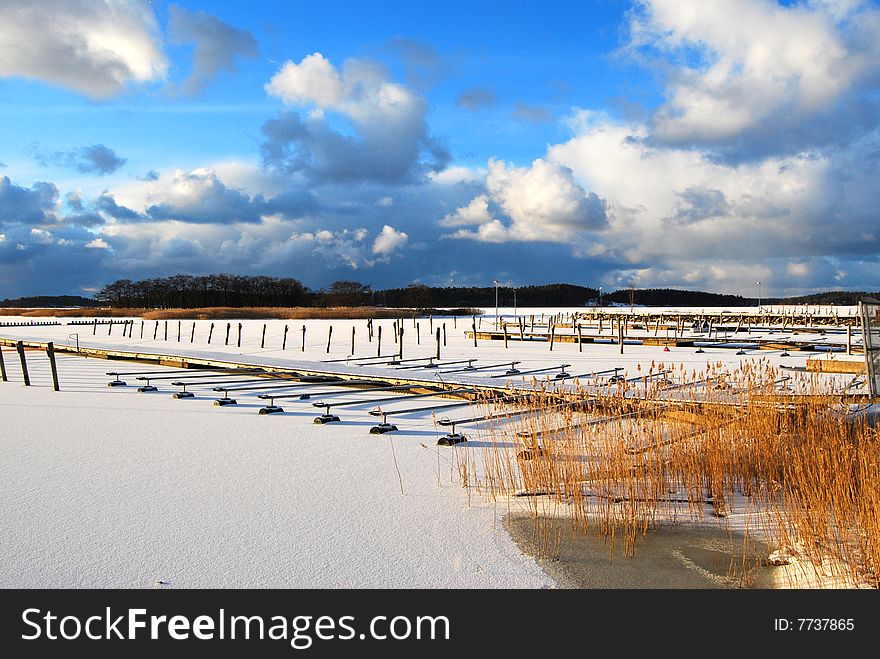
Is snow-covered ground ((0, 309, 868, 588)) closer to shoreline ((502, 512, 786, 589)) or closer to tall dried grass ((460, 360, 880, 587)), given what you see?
shoreline ((502, 512, 786, 589))

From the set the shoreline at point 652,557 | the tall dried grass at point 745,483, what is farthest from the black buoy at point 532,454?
the shoreline at point 652,557

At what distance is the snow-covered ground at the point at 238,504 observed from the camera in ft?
13.0

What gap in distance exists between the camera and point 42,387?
12945 mm

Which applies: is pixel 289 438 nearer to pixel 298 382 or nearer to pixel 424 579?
pixel 424 579

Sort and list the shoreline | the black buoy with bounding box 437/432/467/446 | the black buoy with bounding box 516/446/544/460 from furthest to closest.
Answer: the black buoy with bounding box 437/432/467/446 < the black buoy with bounding box 516/446/544/460 < the shoreline

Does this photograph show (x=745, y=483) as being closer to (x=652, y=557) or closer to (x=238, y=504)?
(x=652, y=557)

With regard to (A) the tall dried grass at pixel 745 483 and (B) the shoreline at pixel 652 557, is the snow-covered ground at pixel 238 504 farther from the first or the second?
(A) the tall dried grass at pixel 745 483

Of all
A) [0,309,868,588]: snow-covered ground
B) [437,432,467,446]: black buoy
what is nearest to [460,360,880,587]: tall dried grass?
→ [437,432,467,446]: black buoy

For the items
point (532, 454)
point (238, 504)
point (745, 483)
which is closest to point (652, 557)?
point (532, 454)

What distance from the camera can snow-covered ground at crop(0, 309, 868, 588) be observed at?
13.0 feet

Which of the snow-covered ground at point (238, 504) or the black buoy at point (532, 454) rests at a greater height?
the black buoy at point (532, 454)

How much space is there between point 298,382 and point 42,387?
15.4 ft
